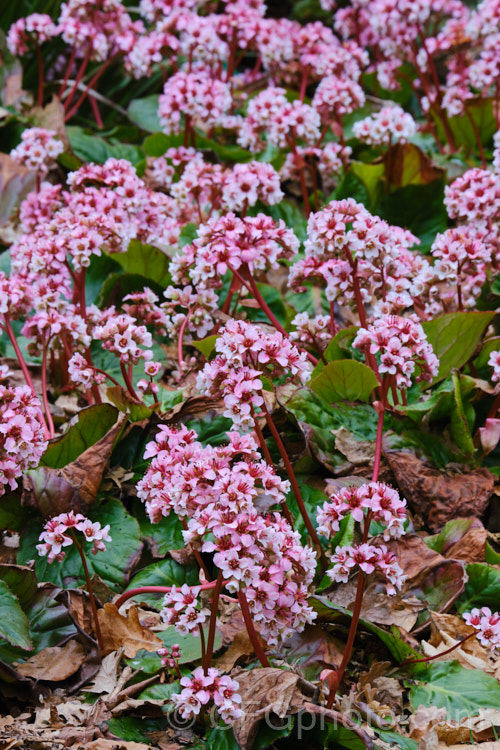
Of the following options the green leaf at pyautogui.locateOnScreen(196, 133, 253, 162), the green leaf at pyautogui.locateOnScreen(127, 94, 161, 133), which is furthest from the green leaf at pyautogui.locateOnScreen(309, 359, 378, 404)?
the green leaf at pyautogui.locateOnScreen(127, 94, 161, 133)

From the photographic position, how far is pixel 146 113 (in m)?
4.71

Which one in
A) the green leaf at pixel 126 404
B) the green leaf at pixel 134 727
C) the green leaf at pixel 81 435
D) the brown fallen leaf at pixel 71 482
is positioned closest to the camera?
the green leaf at pixel 134 727

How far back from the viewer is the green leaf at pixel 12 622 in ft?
6.11

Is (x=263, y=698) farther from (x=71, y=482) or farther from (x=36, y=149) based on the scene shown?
(x=36, y=149)

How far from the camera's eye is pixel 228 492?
1.54 meters

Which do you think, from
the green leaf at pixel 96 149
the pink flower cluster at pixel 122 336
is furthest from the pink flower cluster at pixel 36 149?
the pink flower cluster at pixel 122 336

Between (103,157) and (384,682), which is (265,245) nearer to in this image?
(384,682)

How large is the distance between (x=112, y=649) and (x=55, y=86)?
364 cm

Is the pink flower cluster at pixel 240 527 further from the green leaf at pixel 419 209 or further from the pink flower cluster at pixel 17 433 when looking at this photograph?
the green leaf at pixel 419 209

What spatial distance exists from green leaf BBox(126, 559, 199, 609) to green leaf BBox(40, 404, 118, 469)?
1.44 ft

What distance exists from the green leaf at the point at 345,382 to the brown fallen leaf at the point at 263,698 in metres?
1.06

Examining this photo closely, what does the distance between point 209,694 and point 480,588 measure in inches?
36.3

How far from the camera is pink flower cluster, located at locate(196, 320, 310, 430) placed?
1776mm

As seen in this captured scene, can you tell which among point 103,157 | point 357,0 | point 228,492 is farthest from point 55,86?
point 228,492
